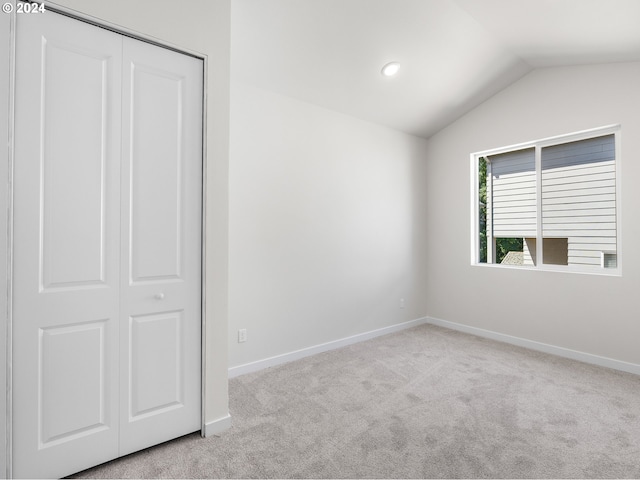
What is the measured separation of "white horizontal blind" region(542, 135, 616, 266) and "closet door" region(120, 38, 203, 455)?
3.55m

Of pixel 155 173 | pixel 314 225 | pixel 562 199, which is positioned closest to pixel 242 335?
pixel 314 225

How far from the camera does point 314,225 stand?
11.4 ft

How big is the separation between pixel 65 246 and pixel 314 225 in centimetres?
214

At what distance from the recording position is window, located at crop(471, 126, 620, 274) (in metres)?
3.29

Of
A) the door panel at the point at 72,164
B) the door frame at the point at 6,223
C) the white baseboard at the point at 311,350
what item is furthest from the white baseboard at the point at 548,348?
the door frame at the point at 6,223

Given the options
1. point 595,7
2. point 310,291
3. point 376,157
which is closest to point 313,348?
point 310,291

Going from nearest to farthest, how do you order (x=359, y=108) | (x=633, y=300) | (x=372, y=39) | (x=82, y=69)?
1. (x=82, y=69)
2. (x=372, y=39)
3. (x=633, y=300)
4. (x=359, y=108)

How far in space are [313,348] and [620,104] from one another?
3.58 meters

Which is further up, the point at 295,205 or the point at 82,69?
the point at 82,69

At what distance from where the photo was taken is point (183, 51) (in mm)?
1968

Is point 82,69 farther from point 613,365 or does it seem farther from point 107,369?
point 613,365

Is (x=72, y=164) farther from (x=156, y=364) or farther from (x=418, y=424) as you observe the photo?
(x=418, y=424)

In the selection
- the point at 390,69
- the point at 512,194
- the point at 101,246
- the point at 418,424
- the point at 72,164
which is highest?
the point at 390,69

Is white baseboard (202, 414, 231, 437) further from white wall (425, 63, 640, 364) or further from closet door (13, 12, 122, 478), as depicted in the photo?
white wall (425, 63, 640, 364)
